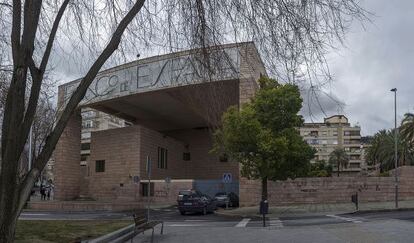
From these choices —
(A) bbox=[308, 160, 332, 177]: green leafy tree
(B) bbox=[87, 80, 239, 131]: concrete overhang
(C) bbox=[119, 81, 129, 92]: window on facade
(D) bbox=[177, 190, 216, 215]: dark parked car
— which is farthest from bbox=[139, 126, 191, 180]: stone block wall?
(D) bbox=[177, 190, 216, 215]: dark parked car

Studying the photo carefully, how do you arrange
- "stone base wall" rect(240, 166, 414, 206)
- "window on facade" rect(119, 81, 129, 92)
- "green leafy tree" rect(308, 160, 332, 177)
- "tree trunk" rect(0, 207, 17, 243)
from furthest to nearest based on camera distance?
"green leafy tree" rect(308, 160, 332, 177) < "window on facade" rect(119, 81, 129, 92) < "stone base wall" rect(240, 166, 414, 206) < "tree trunk" rect(0, 207, 17, 243)

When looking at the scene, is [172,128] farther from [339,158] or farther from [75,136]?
[339,158]

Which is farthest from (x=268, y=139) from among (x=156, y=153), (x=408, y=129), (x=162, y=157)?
(x=408, y=129)

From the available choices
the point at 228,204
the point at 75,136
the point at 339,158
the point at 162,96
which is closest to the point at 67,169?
the point at 75,136

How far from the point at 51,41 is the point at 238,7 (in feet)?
10.1

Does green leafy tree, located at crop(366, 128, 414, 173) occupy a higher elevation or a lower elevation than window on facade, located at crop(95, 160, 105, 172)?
higher

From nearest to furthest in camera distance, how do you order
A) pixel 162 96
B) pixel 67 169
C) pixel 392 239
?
pixel 392 239
pixel 162 96
pixel 67 169

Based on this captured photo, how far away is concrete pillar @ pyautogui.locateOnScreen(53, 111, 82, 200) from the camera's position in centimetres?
5788

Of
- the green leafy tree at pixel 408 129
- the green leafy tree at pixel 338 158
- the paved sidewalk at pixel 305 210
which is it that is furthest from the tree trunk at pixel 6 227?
the green leafy tree at pixel 338 158

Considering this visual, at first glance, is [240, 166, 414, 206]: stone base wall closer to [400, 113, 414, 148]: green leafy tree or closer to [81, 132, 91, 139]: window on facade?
[400, 113, 414, 148]: green leafy tree

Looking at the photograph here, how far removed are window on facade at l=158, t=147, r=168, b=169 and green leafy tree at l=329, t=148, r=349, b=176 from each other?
252 ft

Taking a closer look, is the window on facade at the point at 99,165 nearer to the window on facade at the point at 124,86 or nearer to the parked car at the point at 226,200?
the window on facade at the point at 124,86

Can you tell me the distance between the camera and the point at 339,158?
134 m

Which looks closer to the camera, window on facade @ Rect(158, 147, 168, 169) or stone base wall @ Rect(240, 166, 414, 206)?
stone base wall @ Rect(240, 166, 414, 206)
